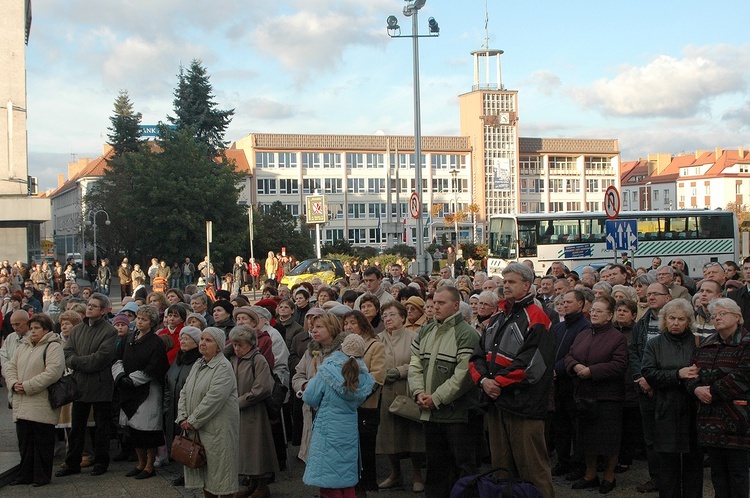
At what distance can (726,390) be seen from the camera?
6230 millimetres

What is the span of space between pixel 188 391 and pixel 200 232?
153 feet

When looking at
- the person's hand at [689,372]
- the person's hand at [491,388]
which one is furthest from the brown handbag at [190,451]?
the person's hand at [689,372]

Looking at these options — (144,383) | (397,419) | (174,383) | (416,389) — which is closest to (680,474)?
(416,389)

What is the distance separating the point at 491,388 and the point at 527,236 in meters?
35.1

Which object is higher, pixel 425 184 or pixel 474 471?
pixel 425 184

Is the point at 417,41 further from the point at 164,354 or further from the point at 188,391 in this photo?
the point at 188,391

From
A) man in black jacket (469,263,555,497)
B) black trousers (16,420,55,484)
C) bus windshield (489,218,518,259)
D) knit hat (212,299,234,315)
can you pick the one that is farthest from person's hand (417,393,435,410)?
bus windshield (489,218,518,259)

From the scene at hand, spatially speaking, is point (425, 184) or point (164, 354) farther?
point (425, 184)

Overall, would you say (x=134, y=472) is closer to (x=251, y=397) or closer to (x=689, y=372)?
(x=251, y=397)

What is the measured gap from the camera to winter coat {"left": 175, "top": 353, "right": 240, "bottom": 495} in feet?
23.4

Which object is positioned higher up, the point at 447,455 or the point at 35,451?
the point at 447,455

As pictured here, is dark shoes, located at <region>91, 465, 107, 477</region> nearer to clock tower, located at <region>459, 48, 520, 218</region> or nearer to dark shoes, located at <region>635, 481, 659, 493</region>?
dark shoes, located at <region>635, 481, 659, 493</region>

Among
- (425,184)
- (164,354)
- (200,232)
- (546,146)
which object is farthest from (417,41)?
(546,146)

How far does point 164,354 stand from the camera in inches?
358
